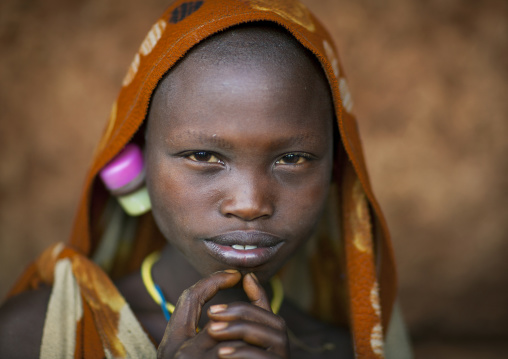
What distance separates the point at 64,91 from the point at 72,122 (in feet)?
0.45

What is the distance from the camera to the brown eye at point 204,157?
1.23m

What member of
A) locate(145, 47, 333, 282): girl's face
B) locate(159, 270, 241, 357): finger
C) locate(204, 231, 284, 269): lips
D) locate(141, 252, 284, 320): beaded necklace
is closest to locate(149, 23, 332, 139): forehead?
locate(145, 47, 333, 282): girl's face

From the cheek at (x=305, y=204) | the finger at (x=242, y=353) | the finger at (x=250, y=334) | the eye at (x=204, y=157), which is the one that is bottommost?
the finger at (x=242, y=353)

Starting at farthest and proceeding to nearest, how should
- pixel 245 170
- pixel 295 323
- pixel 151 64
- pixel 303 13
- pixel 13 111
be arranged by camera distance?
pixel 13 111, pixel 295 323, pixel 303 13, pixel 151 64, pixel 245 170

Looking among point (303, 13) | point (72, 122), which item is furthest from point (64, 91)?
point (303, 13)

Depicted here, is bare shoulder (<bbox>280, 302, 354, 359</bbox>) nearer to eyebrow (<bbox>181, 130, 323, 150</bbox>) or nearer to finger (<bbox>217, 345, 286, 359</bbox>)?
finger (<bbox>217, 345, 286, 359</bbox>)

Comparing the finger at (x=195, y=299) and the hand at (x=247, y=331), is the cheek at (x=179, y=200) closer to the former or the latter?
the finger at (x=195, y=299)

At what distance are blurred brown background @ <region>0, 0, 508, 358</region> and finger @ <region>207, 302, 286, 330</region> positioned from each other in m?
1.37

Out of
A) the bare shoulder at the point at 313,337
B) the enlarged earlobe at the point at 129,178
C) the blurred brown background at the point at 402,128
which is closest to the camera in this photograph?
the enlarged earlobe at the point at 129,178

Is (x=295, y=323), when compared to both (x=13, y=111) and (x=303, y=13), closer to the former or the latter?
(x=303, y=13)

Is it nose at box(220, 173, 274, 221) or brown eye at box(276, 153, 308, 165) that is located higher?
brown eye at box(276, 153, 308, 165)

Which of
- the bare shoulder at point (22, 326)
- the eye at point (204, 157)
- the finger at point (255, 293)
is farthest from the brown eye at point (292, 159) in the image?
the bare shoulder at point (22, 326)

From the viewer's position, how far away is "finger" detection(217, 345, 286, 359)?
98 centimetres

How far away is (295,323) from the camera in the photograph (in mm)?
1681
